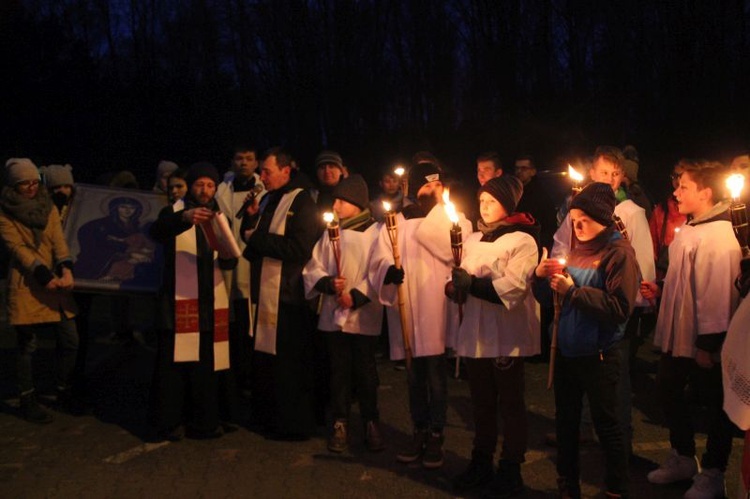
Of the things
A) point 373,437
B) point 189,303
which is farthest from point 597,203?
point 189,303

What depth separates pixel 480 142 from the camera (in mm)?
20766

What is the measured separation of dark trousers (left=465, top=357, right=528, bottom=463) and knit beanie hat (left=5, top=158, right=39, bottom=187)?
433 cm

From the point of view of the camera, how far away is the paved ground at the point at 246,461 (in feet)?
18.7

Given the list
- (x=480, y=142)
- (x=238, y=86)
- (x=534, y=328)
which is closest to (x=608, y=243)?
(x=534, y=328)

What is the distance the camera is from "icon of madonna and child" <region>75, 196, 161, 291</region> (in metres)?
8.22

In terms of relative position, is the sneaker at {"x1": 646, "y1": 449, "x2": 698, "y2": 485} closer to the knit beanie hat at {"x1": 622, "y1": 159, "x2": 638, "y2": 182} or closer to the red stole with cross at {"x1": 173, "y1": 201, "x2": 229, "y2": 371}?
the knit beanie hat at {"x1": 622, "y1": 159, "x2": 638, "y2": 182}

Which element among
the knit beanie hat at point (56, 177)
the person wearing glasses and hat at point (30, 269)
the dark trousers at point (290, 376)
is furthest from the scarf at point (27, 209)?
the dark trousers at point (290, 376)

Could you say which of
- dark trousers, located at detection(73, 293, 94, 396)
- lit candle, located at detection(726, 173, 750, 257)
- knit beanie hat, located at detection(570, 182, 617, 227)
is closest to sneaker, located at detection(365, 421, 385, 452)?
knit beanie hat, located at detection(570, 182, 617, 227)

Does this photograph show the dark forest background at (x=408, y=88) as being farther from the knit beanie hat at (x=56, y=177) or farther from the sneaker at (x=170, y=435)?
the sneaker at (x=170, y=435)

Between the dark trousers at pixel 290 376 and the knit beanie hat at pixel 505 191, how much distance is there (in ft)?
7.13

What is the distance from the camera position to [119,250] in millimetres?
8547

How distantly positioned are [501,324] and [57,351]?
14.6 feet

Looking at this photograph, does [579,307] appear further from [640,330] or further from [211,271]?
[640,330]

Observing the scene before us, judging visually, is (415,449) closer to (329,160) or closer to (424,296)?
(424,296)
